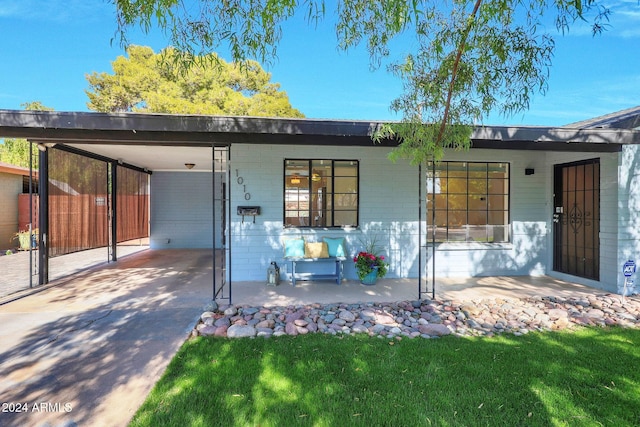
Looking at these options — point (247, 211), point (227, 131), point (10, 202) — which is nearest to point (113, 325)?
point (247, 211)

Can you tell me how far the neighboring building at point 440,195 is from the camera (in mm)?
4883

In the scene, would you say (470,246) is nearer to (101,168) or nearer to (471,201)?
(471,201)

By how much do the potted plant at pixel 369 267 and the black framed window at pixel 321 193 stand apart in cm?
81

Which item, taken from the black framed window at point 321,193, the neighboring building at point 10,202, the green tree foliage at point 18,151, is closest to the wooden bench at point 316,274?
the black framed window at point 321,193

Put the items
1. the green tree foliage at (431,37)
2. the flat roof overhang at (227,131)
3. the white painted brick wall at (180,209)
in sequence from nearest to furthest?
the green tree foliage at (431,37), the flat roof overhang at (227,131), the white painted brick wall at (180,209)

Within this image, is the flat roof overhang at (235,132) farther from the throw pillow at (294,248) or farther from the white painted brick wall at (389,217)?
the throw pillow at (294,248)

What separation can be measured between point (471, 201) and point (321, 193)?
3.17 metres

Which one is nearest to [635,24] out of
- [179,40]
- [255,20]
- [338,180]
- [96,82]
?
[338,180]

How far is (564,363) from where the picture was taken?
9.36 feet

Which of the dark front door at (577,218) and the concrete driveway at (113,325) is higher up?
the dark front door at (577,218)

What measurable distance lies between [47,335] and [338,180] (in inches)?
186

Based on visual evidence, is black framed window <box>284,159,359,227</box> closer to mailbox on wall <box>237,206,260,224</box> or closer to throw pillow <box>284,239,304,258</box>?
throw pillow <box>284,239,304,258</box>

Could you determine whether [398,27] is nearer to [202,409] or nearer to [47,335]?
[202,409]

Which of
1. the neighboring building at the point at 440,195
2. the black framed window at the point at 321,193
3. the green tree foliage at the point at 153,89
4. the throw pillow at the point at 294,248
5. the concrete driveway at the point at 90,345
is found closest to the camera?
the concrete driveway at the point at 90,345
